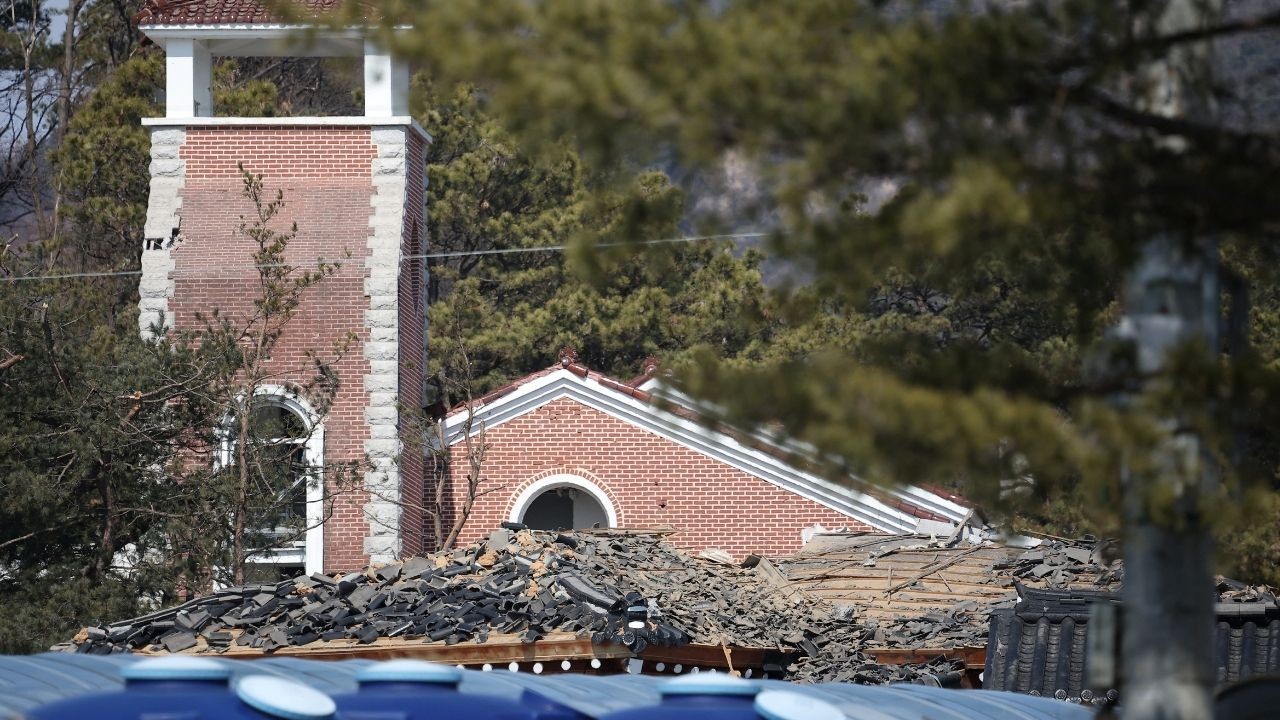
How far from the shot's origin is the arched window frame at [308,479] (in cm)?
2791

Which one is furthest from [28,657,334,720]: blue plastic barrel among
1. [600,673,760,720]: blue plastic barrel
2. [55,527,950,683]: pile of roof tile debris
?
[55,527,950,683]: pile of roof tile debris

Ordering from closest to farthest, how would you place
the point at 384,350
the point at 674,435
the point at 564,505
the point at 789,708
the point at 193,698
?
the point at 193,698, the point at 789,708, the point at 384,350, the point at 674,435, the point at 564,505

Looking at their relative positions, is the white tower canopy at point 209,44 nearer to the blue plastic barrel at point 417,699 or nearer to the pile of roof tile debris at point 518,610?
the pile of roof tile debris at point 518,610

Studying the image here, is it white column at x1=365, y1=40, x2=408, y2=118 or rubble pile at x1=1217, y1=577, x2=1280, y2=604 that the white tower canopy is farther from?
rubble pile at x1=1217, y1=577, x2=1280, y2=604

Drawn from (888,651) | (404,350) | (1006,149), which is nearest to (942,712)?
(1006,149)

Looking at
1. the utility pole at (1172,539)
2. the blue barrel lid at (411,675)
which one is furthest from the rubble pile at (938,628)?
the utility pole at (1172,539)

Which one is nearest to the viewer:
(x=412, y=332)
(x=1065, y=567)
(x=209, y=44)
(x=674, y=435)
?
(x=1065, y=567)

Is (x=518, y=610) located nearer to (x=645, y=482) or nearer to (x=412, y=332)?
(x=412, y=332)

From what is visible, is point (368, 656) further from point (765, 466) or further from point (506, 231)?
point (506, 231)

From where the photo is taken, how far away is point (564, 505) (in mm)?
35969

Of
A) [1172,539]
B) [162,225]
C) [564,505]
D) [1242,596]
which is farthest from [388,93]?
[1172,539]

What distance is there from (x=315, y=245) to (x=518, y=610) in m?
10.9

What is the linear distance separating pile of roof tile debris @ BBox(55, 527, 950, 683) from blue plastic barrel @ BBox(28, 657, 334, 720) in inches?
398

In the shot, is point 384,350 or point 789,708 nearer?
point 789,708
